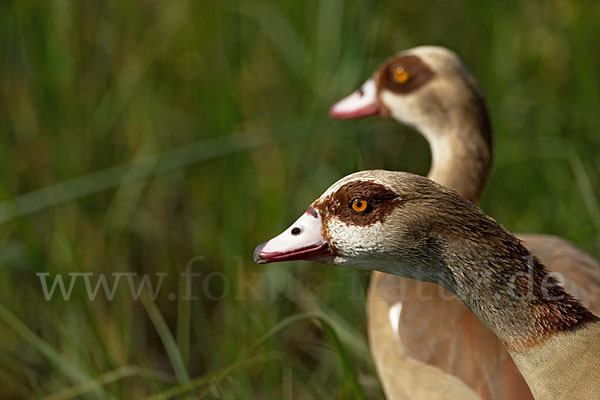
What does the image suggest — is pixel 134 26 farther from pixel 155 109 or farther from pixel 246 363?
pixel 246 363

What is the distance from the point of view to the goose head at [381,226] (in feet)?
5.71

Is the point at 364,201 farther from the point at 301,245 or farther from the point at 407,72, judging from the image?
the point at 407,72

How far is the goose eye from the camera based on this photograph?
5.82ft

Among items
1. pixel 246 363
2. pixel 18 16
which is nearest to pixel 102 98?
pixel 18 16

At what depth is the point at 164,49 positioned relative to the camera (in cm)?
387

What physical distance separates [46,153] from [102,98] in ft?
1.12

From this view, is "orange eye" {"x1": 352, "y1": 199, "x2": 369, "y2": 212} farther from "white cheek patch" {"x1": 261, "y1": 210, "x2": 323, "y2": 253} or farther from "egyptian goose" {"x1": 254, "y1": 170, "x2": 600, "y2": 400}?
"white cheek patch" {"x1": 261, "y1": 210, "x2": 323, "y2": 253}

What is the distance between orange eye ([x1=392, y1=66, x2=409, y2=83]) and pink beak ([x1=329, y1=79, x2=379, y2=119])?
11 centimetres

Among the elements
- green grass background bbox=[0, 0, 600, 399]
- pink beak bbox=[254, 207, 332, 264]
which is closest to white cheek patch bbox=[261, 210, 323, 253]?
pink beak bbox=[254, 207, 332, 264]

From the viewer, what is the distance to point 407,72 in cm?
293

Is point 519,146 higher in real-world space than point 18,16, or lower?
lower

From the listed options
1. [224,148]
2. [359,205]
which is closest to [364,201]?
[359,205]

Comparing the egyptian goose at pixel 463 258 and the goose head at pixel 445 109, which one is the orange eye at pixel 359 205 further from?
the goose head at pixel 445 109

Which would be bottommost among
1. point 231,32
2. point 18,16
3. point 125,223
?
point 125,223
